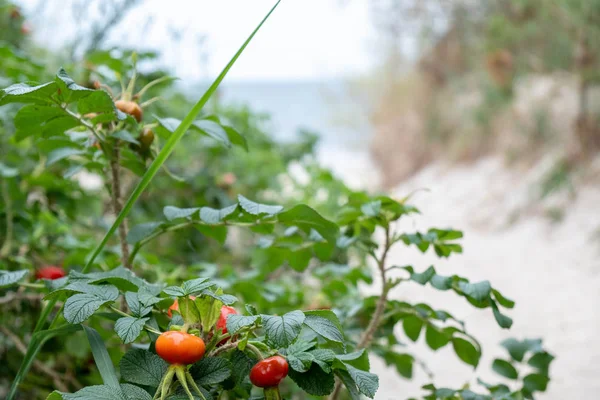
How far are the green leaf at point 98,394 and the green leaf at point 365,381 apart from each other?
148mm

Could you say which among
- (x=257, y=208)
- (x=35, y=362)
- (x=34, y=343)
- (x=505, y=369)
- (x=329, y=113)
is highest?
(x=329, y=113)

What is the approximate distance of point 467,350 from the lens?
0.65 meters

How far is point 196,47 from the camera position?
194 centimetres

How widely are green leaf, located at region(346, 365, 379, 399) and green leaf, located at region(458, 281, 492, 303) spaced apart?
169 mm

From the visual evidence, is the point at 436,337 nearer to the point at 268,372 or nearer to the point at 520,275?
the point at 268,372

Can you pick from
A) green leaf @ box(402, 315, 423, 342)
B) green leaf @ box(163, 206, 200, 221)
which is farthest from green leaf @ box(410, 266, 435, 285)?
green leaf @ box(163, 206, 200, 221)

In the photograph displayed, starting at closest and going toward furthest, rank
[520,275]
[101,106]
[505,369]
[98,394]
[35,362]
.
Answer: [98,394] → [101,106] → [505,369] → [35,362] → [520,275]

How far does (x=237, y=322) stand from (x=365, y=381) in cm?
10

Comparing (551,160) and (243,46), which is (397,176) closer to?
(551,160)

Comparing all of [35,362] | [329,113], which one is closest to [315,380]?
[35,362]

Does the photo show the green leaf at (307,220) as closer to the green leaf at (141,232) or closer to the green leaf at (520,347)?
the green leaf at (141,232)

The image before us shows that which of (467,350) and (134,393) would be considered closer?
(134,393)

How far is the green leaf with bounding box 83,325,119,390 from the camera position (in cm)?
43

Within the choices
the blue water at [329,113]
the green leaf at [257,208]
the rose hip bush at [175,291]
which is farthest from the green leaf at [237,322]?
the blue water at [329,113]
